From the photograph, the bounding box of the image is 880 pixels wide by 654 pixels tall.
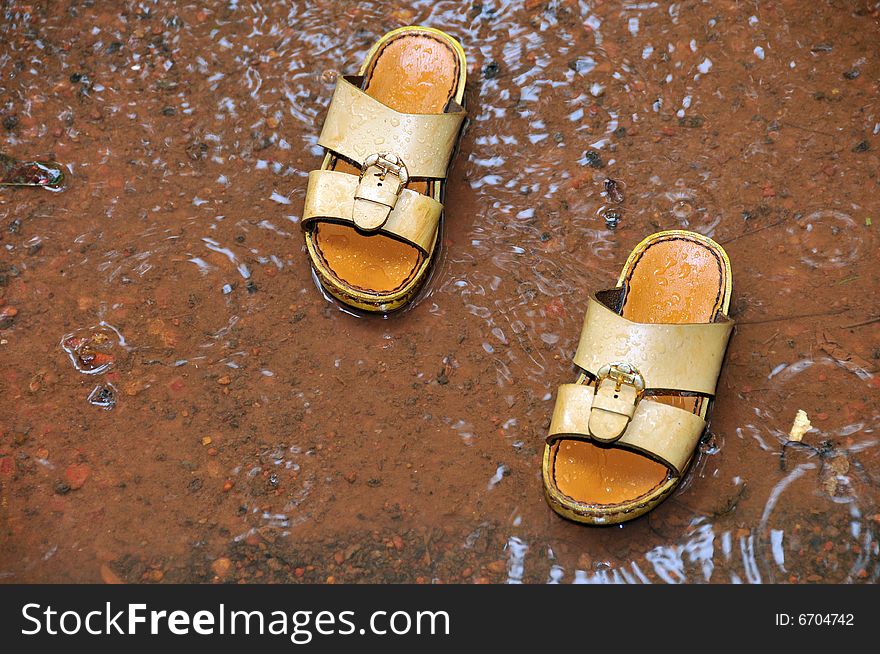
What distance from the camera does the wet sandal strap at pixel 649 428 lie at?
2.23 meters

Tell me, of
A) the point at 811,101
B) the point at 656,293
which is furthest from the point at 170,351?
the point at 811,101

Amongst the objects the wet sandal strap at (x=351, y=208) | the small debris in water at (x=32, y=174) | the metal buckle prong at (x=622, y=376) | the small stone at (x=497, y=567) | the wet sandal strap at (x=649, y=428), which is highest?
the small debris in water at (x=32, y=174)

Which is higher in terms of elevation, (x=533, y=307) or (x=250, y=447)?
(x=533, y=307)

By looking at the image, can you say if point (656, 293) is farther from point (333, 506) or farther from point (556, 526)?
point (333, 506)

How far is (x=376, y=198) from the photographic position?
2498 mm

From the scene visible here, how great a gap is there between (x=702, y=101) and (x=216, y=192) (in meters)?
1.63

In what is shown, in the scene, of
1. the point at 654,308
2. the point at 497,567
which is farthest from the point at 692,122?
the point at 497,567

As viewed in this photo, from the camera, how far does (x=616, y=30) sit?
2.97 m

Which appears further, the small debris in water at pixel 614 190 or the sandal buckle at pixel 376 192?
the small debris in water at pixel 614 190

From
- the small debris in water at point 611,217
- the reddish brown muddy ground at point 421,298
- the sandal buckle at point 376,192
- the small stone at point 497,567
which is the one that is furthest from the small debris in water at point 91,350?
the small debris in water at point 611,217

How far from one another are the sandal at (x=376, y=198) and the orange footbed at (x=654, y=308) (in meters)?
0.64

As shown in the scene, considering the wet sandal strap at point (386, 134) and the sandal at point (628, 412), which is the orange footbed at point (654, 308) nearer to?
the sandal at point (628, 412)

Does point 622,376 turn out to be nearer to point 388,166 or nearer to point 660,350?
point 660,350

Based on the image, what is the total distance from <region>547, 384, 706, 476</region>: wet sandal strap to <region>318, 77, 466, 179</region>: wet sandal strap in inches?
33.3
